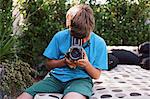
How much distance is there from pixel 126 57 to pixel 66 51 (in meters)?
1.42

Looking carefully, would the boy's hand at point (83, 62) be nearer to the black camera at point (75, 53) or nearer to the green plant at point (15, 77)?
the black camera at point (75, 53)

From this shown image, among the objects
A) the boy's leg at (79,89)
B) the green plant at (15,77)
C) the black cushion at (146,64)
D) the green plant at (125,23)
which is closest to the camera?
the boy's leg at (79,89)

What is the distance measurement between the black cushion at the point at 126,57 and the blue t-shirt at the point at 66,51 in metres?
1.26

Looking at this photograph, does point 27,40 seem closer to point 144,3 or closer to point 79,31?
point 144,3

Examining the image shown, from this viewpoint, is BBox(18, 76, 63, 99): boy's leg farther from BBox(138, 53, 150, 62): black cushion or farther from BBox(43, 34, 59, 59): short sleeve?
BBox(138, 53, 150, 62): black cushion

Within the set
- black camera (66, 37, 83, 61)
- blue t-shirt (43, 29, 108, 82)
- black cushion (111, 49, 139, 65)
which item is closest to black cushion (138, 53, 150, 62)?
black cushion (111, 49, 139, 65)

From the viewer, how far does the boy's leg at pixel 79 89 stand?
257cm

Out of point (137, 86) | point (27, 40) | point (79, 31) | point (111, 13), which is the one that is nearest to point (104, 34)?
point (111, 13)

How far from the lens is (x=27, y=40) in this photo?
15.6 ft

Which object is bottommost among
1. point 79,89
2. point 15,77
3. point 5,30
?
point 15,77

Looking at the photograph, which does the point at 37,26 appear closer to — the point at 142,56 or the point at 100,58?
the point at 142,56

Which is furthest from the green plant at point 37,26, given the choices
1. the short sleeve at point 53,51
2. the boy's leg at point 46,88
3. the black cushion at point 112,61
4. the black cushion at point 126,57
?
the boy's leg at point 46,88

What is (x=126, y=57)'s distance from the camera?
414cm

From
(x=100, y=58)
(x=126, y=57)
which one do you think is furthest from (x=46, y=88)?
(x=126, y=57)
